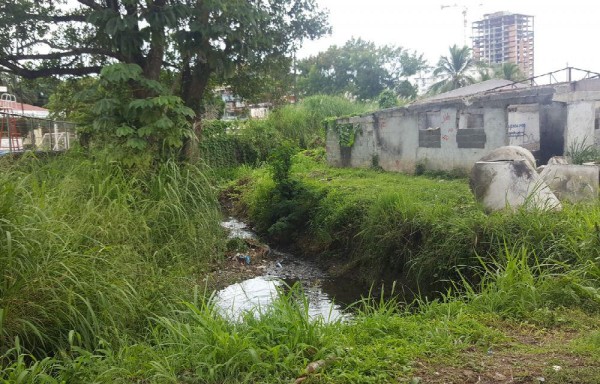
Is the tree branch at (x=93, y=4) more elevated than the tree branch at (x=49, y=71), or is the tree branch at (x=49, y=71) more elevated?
the tree branch at (x=93, y=4)

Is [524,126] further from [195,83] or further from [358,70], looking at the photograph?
[358,70]

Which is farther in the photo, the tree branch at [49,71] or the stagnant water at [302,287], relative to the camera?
the tree branch at [49,71]

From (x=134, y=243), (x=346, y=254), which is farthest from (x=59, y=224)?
(x=346, y=254)

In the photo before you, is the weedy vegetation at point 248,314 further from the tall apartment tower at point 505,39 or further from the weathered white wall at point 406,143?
the tall apartment tower at point 505,39

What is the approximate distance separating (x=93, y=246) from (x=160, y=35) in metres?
4.04

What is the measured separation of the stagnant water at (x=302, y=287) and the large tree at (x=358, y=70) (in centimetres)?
2737

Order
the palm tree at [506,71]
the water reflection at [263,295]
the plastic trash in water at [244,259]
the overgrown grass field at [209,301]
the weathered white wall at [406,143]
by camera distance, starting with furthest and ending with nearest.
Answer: the palm tree at [506,71]
the weathered white wall at [406,143]
the plastic trash in water at [244,259]
the water reflection at [263,295]
the overgrown grass field at [209,301]

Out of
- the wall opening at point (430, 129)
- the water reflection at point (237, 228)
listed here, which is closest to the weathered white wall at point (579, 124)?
the wall opening at point (430, 129)

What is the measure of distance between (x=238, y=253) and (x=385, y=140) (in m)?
7.31

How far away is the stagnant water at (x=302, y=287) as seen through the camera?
7012 mm

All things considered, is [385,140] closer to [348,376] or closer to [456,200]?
[456,200]

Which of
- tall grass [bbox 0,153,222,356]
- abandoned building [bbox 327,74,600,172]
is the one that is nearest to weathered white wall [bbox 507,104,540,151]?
abandoned building [bbox 327,74,600,172]

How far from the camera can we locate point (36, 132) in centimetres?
1346

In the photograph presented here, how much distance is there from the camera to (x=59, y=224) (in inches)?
193
